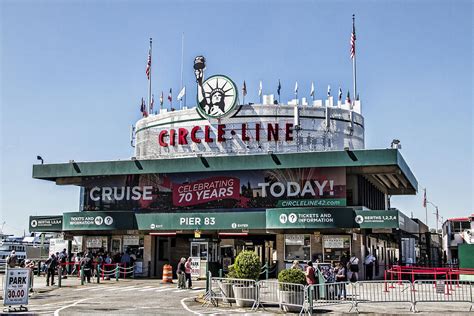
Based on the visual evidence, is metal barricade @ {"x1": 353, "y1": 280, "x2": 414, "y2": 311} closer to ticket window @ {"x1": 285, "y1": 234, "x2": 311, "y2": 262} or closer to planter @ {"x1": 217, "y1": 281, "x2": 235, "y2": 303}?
planter @ {"x1": 217, "y1": 281, "x2": 235, "y2": 303}

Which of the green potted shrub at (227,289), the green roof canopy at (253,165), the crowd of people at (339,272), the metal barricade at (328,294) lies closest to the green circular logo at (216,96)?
the green roof canopy at (253,165)

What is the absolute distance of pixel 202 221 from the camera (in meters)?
40.6

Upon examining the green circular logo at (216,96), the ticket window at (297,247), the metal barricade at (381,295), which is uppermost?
the green circular logo at (216,96)

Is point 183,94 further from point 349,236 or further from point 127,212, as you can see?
point 349,236

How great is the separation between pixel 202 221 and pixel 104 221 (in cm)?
692

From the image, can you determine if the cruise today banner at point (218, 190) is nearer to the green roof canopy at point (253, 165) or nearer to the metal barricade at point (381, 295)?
the green roof canopy at point (253, 165)

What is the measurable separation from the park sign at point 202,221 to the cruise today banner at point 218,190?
2.21m

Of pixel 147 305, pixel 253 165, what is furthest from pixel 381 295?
pixel 253 165

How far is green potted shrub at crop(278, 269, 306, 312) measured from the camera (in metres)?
21.5

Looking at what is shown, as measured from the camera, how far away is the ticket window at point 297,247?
131 ft

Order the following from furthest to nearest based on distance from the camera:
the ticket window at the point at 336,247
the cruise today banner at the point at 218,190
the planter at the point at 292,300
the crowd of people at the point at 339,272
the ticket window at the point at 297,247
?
the cruise today banner at the point at 218,190
the ticket window at the point at 297,247
the ticket window at the point at 336,247
the crowd of people at the point at 339,272
the planter at the point at 292,300

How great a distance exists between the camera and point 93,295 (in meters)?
A: 27.7

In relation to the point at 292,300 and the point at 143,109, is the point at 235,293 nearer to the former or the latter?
the point at 292,300

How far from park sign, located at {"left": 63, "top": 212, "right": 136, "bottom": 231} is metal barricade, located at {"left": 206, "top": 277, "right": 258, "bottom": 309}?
1848 cm
